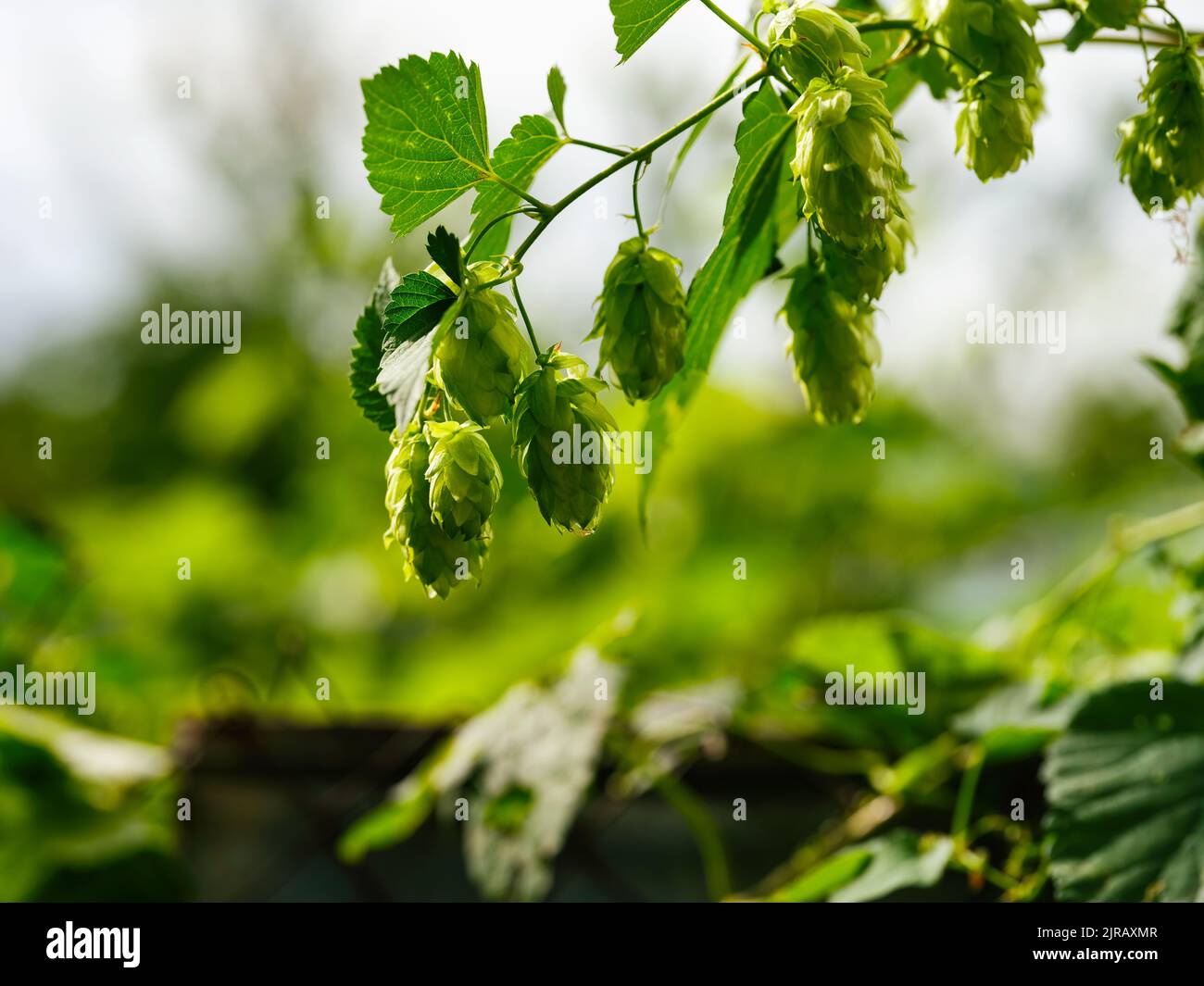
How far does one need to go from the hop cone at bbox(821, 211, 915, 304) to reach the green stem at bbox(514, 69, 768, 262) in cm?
6

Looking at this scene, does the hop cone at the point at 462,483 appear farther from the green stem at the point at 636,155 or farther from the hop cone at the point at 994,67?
the hop cone at the point at 994,67

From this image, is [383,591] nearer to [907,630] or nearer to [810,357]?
[907,630]

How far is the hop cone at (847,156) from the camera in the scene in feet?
1.12

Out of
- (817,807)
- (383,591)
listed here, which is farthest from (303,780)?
(383,591)

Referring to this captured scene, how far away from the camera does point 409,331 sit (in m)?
0.37

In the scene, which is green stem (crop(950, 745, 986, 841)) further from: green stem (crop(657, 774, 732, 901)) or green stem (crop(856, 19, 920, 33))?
green stem (crop(856, 19, 920, 33))

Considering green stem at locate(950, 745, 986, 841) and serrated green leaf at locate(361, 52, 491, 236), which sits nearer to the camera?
serrated green leaf at locate(361, 52, 491, 236)

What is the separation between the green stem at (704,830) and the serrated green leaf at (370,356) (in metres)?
0.47

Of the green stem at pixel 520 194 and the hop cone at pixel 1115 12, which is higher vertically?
the hop cone at pixel 1115 12

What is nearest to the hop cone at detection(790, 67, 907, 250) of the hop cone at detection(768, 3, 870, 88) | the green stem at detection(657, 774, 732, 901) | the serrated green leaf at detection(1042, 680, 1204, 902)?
the hop cone at detection(768, 3, 870, 88)

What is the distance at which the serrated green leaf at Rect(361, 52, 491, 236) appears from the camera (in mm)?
412

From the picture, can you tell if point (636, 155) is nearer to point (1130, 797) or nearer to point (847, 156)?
point (847, 156)

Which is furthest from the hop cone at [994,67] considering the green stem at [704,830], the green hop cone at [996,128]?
the green stem at [704,830]

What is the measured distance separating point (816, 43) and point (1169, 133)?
0.16 metres
